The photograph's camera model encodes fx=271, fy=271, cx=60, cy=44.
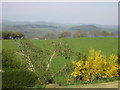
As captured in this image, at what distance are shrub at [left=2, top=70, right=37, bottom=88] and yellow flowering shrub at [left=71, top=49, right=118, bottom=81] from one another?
2.19 m

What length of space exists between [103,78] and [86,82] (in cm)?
101

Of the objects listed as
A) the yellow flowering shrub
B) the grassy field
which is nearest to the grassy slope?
the grassy field

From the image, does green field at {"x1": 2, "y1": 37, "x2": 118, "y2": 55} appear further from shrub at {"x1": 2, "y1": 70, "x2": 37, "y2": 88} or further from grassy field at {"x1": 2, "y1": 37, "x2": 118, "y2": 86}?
shrub at {"x1": 2, "y1": 70, "x2": 37, "y2": 88}

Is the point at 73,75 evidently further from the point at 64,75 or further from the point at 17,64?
the point at 17,64

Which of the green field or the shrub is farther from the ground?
the green field

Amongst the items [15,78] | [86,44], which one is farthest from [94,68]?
[86,44]

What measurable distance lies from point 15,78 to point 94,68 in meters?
3.26

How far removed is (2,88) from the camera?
341 inches

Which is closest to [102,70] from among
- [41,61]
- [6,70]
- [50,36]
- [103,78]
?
[103,78]

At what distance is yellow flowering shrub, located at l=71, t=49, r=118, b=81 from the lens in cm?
1031

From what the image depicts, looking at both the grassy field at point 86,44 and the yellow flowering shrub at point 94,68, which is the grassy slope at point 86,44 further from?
the yellow flowering shrub at point 94,68

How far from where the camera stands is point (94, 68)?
34.2 feet

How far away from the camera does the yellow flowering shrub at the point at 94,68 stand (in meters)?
10.3

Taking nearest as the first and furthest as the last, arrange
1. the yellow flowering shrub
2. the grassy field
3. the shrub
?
the shrub < the yellow flowering shrub < the grassy field
